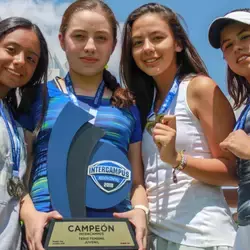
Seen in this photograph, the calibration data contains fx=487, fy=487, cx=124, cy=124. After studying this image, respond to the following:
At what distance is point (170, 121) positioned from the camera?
114 inches

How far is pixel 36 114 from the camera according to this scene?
3.17 meters

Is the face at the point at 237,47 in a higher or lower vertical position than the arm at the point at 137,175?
higher

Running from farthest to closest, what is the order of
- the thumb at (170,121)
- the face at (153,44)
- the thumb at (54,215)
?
1. the face at (153,44)
2. the thumb at (170,121)
3. the thumb at (54,215)

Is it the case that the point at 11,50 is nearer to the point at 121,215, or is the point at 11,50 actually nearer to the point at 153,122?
the point at 153,122

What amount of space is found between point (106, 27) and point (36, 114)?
0.73m

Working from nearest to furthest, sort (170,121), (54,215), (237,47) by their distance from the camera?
(54,215) → (170,121) → (237,47)

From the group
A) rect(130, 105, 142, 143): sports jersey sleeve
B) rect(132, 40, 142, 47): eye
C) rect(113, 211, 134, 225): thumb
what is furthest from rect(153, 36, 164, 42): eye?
rect(113, 211, 134, 225): thumb

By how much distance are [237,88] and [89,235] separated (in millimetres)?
1536

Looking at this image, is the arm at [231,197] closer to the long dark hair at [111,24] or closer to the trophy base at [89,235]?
the long dark hair at [111,24]

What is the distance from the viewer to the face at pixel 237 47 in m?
3.00

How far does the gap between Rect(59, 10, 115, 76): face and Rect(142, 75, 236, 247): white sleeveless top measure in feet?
1.87

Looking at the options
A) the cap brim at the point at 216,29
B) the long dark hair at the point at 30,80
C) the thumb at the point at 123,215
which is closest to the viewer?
the thumb at the point at 123,215

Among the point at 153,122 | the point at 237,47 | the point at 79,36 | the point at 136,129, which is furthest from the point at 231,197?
the point at 79,36

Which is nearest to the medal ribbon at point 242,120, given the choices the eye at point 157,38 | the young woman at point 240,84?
the young woman at point 240,84
